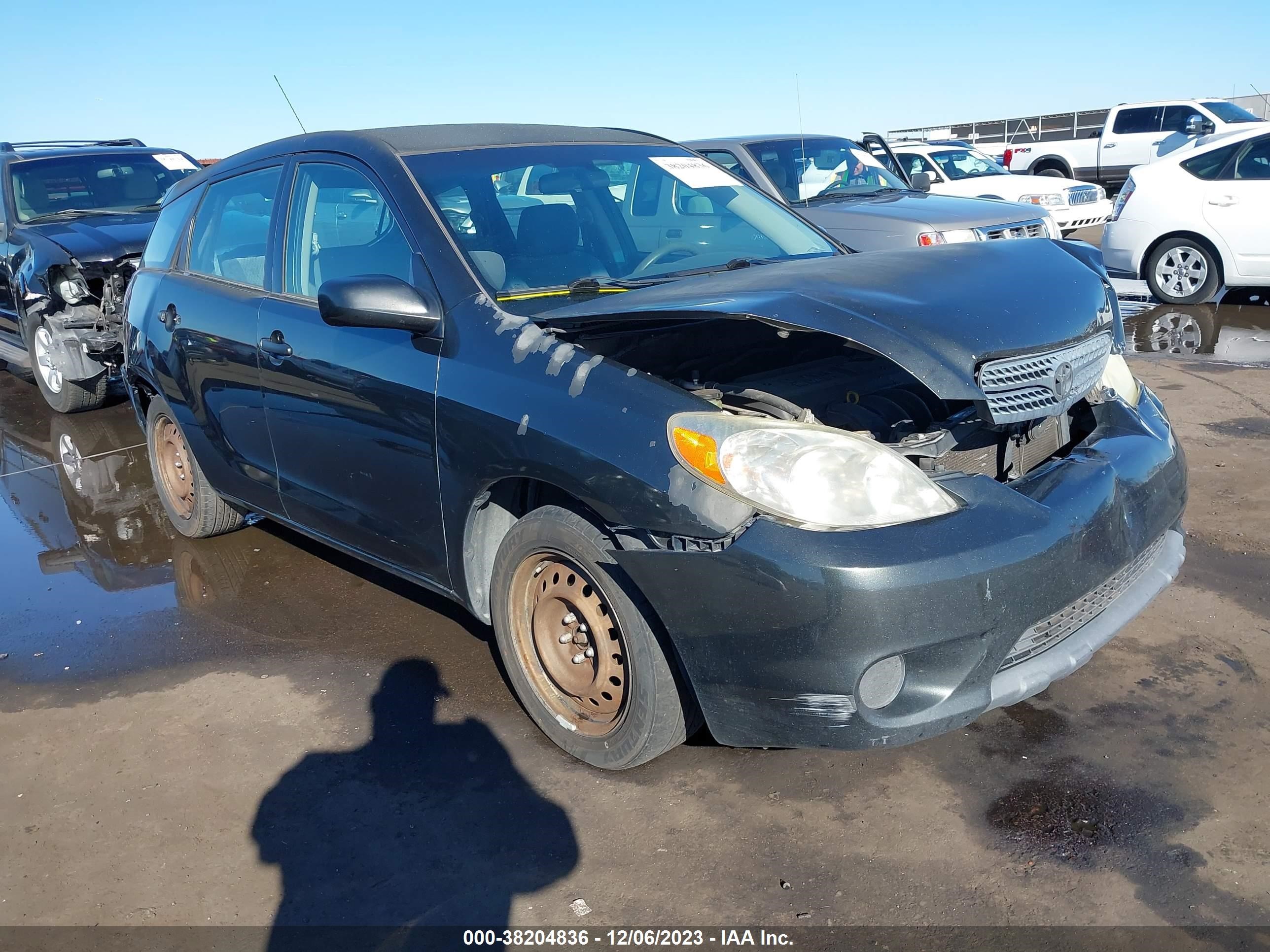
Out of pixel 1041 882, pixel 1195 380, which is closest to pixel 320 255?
pixel 1041 882

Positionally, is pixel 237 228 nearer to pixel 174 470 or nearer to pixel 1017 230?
pixel 174 470

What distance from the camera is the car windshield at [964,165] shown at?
15.3 m

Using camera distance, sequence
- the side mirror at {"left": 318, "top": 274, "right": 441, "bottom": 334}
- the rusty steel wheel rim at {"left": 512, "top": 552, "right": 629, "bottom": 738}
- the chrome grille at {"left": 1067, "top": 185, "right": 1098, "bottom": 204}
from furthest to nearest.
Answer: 1. the chrome grille at {"left": 1067, "top": 185, "right": 1098, "bottom": 204}
2. the side mirror at {"left": 318, "top": 274, "right": 441, "bottom": 334}
3. the rusty steel wheel rim at {"left": 512, "top": 552, "right": 629, "bottom": 738}

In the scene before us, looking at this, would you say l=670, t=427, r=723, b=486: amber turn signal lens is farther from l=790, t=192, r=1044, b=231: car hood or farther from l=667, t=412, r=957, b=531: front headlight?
l=790, t=192, r=1044, b=231: car hood

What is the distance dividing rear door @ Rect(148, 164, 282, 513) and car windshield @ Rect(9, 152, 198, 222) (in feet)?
14.1

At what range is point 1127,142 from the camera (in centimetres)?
1980

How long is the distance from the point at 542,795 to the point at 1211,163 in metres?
9.39

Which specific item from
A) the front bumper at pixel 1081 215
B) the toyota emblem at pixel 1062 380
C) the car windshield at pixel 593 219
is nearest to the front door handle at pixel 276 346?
the car windshield at pixel 593 219

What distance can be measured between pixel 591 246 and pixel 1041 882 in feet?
7.69

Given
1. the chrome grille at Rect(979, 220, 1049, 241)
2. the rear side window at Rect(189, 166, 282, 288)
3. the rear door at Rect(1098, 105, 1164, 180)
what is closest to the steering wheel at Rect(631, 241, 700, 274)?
the rear side window at Rect(189, 166, 282, 288)

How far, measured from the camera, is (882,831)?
2.73 meters

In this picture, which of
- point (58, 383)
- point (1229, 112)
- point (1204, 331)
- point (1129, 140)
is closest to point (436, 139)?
point (58, 383)

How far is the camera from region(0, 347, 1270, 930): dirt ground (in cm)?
254

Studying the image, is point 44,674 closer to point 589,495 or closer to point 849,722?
point 589,495
